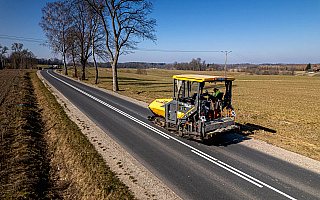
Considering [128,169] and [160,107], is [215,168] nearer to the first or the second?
[128,169]

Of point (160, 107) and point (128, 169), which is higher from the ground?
point (160, 107)

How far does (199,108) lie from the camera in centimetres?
824

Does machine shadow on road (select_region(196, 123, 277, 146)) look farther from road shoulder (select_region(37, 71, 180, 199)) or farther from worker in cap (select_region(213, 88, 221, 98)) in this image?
road shoulder (select_region(37, 71, 180, 199))

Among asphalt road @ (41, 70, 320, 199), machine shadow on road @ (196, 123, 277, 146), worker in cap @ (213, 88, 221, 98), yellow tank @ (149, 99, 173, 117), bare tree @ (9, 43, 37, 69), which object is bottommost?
asphalt road @ (41, 70, 320, 199)

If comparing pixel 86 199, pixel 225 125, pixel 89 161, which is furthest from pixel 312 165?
pixel 89 161

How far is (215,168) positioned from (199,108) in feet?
9.01

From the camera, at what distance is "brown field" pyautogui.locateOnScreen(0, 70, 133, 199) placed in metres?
5.20

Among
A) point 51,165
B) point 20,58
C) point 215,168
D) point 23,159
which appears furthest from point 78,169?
point 20,58

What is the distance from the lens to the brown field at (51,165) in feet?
17.1

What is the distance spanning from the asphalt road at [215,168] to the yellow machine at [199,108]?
78 centimetres

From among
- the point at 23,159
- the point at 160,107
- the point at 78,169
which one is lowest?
the point at 78,169

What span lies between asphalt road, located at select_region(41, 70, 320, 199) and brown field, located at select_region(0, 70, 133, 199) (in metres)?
1.64

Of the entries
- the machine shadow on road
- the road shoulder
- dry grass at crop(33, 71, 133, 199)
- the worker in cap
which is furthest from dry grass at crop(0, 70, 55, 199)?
the worker in cap

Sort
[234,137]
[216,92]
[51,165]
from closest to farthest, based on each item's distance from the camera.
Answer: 1. [51,165]
2. [216,92]
3. [234,137]
